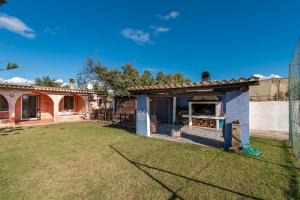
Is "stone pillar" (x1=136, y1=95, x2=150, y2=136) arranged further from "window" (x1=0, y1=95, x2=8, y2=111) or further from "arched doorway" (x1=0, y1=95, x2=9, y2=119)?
"window" (x1=0, y1=95, x2=8, y2=111)

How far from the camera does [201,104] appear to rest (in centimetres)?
1482

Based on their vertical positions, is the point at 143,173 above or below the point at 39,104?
below

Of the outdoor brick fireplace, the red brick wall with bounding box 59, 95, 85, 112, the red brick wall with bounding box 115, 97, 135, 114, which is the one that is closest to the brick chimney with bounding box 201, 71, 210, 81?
the outdoor brick fireplace

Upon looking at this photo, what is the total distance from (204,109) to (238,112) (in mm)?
7293

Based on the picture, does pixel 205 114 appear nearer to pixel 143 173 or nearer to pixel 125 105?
pixel 125 105

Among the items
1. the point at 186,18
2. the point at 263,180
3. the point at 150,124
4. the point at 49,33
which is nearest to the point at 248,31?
the point at 186,18

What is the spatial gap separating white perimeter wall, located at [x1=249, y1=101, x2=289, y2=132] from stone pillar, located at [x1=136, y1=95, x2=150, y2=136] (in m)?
8.06

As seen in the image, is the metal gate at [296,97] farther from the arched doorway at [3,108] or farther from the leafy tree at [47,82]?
the leafy tree at [47,82]

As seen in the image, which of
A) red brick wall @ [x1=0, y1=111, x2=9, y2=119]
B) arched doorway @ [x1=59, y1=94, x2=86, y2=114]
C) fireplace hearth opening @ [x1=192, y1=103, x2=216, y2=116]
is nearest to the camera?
fireplace hearth opening @ [x1=192, y1=103, x2=216, y2=116]

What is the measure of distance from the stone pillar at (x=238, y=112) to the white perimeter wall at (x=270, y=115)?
678 centimetres

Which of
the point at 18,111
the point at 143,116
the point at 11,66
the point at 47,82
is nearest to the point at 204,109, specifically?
the point at 143,116

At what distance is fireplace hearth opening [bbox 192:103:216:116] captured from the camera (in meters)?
14.1

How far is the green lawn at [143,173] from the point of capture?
13.1 ft

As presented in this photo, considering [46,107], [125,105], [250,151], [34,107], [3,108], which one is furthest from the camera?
[125,105]
